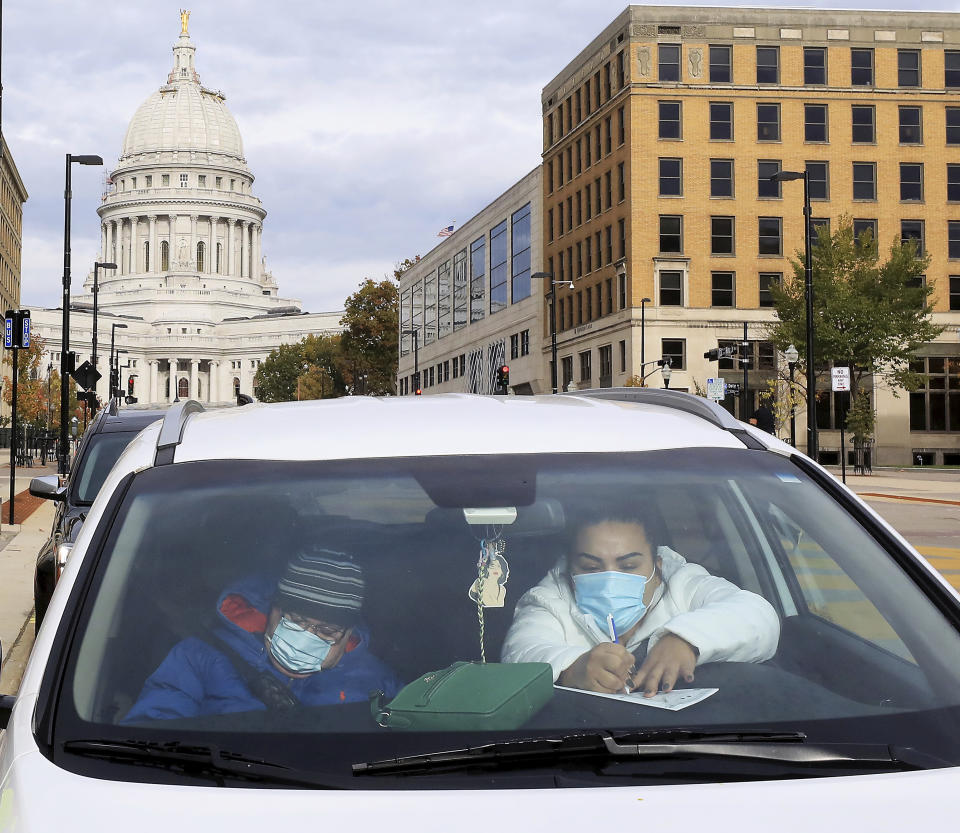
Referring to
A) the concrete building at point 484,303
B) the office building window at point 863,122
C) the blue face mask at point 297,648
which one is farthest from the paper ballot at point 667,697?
the concrete building at point 484,303

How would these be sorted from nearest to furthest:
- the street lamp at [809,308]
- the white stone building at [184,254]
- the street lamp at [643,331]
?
the street lamp at [809,308]
the street lamp at [643,331]
the white stone building at [184,254]

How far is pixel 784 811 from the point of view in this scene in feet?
6.44

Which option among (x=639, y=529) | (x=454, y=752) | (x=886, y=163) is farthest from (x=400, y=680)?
(x=886, y=163)

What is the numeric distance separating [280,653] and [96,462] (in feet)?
24.4

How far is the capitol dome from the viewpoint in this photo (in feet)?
616

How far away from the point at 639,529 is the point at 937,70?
70033mm

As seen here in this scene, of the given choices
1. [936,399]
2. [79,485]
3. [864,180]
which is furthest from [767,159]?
[79,485]

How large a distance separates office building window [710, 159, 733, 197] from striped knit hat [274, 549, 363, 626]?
65892mm

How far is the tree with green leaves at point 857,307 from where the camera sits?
50562 mm

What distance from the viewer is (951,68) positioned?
66.8 meters

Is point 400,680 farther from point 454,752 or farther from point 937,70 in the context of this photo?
point 937,70

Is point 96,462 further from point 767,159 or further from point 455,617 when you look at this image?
point 767,159

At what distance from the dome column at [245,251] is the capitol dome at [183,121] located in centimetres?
1085

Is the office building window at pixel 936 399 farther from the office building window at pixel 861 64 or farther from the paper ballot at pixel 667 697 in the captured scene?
the paper ballot at pixel 667 697
